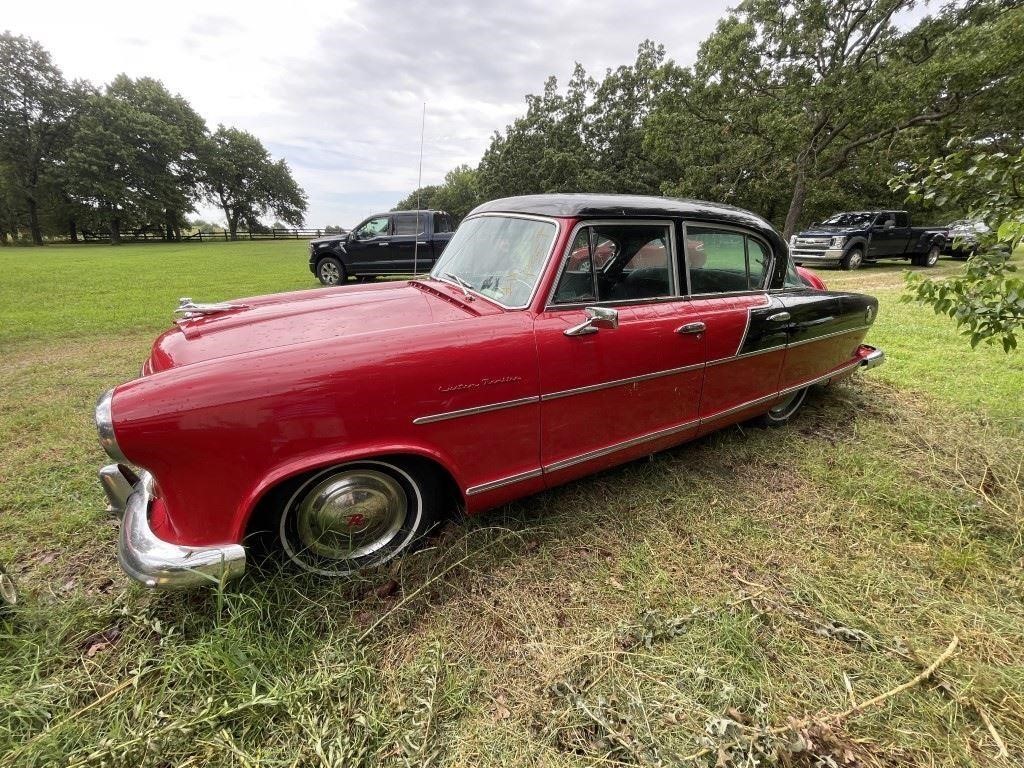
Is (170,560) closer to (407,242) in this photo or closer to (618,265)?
(618,265)

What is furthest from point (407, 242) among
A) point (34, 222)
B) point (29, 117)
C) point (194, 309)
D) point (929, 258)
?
point (29, 117)

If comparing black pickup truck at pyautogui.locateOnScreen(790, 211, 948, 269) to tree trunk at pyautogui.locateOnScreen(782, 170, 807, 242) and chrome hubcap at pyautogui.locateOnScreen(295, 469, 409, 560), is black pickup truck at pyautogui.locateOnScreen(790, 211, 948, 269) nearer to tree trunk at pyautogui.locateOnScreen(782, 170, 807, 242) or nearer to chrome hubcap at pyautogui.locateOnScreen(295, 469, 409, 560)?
tree trunk at pyautogui.locateOnScreen(782, 170, 807, 242)

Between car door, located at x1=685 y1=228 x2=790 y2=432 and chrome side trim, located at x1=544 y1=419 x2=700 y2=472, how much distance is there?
0.18m

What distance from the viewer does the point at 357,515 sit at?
2.10 m

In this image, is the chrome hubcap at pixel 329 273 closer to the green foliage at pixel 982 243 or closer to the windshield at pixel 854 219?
the green foliage at pixel 982 243

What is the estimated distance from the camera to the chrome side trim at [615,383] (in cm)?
225

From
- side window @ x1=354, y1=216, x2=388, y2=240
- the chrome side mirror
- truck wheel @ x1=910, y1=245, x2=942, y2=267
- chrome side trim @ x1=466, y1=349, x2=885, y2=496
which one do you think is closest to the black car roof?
the chrome side mirror

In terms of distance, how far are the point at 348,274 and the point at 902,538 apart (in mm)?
11061

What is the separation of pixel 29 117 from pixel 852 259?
53046mm

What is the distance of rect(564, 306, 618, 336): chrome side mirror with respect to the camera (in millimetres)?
2234

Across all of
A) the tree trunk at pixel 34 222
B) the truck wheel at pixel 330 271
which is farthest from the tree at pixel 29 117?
the truck wheel at pixel 330 271

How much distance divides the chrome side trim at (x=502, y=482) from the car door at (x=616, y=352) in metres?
0.07

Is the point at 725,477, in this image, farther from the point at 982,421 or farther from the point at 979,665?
the point at 982,421

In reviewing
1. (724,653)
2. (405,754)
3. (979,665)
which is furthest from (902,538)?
(405,754)
